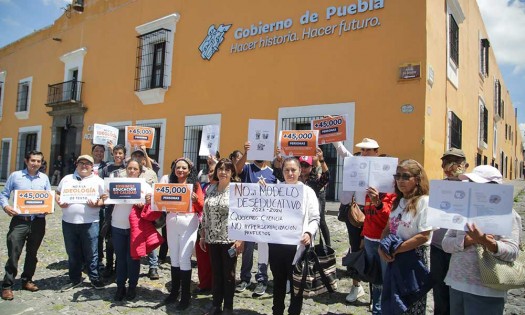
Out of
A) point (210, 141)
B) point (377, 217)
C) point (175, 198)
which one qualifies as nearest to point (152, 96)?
point (210, 141)

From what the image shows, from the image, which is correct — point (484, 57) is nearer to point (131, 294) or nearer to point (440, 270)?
point (440, 270)

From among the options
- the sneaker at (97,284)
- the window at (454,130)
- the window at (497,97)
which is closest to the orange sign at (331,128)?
the sneaker at (97,284)

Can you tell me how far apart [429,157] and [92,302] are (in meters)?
6.64

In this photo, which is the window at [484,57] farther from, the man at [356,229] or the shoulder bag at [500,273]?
the shoulder bag at [500,273]

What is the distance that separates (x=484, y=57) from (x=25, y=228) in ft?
55.4

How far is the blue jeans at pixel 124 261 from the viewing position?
424cm

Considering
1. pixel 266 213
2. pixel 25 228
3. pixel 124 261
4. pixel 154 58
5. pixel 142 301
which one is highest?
pixel 154 58

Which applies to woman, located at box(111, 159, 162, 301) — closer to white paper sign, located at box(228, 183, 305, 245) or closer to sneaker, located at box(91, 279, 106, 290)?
sneaker, located at box(91, 279, 106, 290)

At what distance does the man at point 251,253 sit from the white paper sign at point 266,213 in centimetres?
51

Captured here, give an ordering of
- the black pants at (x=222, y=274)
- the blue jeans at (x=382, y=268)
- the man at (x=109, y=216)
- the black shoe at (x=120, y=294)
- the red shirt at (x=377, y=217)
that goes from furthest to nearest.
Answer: the man at (x=109, y=216), the black shoe at (x=120, y=294), the black pants at (x=222, y=274), the red shirt at (x=377, y=217), the blue jeans at (x=382, y=268)

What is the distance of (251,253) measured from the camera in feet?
15.4

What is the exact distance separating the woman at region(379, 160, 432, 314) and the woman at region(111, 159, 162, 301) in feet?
8.87

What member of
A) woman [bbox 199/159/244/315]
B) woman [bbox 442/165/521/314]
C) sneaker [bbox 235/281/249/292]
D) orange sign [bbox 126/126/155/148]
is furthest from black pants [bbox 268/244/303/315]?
orange sign [bbox 126/126/155/148]

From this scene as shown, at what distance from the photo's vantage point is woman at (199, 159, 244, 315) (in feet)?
12.3
